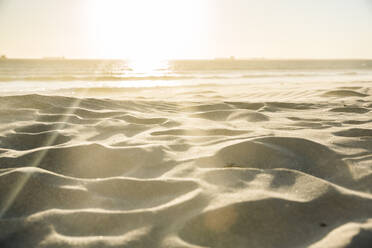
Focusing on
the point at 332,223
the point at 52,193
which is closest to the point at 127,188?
the point at 52,193

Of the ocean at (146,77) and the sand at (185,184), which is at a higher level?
the ocean at (146,77)

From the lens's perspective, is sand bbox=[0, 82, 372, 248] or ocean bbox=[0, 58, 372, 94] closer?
sand bbox=[0, 82, 372, 248]

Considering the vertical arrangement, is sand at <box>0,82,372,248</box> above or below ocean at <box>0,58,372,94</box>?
below

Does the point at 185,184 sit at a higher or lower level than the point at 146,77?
lower

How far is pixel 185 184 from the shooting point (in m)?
1.48

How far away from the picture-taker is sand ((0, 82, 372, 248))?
113 cm

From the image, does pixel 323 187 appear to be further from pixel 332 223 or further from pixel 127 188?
pixel 127 188

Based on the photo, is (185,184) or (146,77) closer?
(185,184)

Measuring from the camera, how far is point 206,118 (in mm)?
3092

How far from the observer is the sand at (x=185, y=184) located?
44.3 inches

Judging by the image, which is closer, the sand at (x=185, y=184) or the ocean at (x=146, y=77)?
the sand at (x=185, y=184)

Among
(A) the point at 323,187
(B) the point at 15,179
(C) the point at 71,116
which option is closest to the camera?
(A) the point at 323,187

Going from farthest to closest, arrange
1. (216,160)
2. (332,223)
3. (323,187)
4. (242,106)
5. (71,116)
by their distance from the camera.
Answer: (242,106), (71,116), (216,160), (323,187), (332,223)

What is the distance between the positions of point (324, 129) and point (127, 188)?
5.58ft
